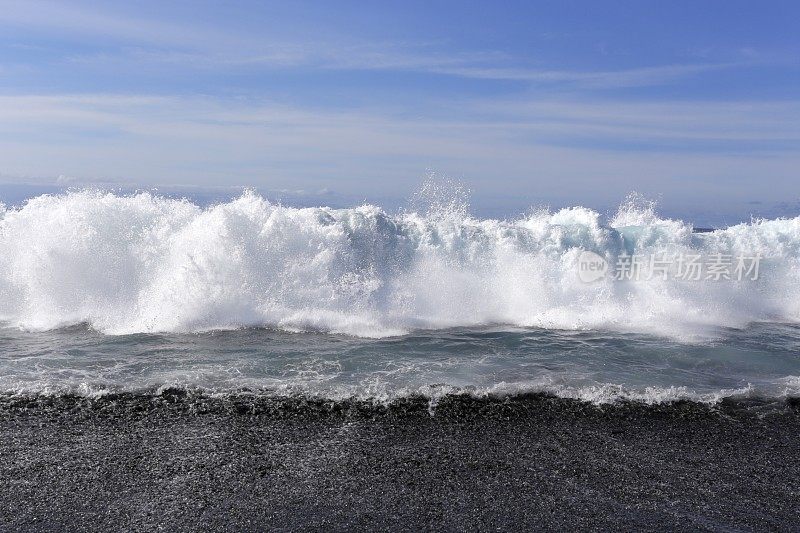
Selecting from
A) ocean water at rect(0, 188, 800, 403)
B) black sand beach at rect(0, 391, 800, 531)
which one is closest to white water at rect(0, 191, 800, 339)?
ocean water at rect(0, 188, 800, 403)

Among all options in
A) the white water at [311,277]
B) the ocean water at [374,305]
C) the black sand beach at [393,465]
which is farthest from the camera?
the white water at [311,277]

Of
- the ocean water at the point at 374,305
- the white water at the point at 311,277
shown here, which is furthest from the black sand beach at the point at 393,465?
the white water at the point at 311,277

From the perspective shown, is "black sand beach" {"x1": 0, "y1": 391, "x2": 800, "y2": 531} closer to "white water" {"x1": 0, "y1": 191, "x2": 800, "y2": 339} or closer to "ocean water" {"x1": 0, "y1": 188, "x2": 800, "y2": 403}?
"ocean water" {"x1": 0, "y1": 188, "x2": 800, "y2": 403}

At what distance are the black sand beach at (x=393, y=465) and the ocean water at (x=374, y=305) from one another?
2.31 feet

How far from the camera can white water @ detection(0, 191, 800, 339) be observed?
533 inches

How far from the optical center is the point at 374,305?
14.3 m

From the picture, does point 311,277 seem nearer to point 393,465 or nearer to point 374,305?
point 374,305

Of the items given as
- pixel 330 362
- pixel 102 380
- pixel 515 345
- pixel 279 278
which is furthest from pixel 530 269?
pixel 102 380

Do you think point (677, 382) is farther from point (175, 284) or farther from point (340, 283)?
point (175, 284)

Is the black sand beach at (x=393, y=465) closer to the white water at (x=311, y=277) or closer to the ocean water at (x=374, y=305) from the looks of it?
the ocean water at (x=374, y=305)

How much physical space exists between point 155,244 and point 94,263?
155 cm

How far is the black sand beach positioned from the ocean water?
0.70 metres

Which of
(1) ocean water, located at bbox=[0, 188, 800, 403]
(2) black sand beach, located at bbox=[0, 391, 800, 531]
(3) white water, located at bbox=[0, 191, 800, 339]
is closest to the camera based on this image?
(2) black sand beach, located at bbox=[0, 391, 800, 531]

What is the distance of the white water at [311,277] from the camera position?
13539 millimetres
